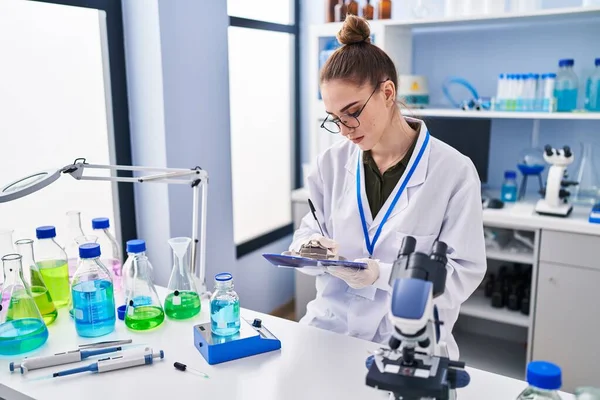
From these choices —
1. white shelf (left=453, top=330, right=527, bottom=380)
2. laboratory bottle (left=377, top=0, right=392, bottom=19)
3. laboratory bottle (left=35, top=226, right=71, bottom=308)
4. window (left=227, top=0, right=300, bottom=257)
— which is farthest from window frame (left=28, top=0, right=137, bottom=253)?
white shelf (left=453, top=330, right=527, bottom=380)

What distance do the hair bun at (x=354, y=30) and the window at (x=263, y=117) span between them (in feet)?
4.82

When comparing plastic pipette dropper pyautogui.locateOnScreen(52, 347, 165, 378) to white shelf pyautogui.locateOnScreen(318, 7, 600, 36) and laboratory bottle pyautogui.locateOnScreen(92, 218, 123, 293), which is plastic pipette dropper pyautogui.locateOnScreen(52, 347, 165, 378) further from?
white shelf pyautogui.locateOnScreen(318, 7, 600, 36)

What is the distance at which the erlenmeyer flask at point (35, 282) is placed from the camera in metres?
1.47

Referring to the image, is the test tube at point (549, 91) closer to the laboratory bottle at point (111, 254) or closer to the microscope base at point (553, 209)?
the microscope base at point (553, 209)

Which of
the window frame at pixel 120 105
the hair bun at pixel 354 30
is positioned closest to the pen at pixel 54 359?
the hair bun at pixel 354 30

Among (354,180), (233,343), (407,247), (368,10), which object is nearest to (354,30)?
(354,180)

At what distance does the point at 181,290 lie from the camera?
5.14ft

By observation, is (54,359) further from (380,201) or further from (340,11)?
(340,11)

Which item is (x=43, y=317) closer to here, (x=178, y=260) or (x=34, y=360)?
(x=34, y=360)

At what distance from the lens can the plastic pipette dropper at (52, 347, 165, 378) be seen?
1.26 metres

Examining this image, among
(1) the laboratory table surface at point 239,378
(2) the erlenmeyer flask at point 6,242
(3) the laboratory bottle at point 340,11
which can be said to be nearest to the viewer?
(1) the laboratory table surface at point 239,378

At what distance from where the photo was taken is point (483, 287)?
10.1ft

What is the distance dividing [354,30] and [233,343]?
0.90 m

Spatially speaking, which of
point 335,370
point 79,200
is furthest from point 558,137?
point 79,200
